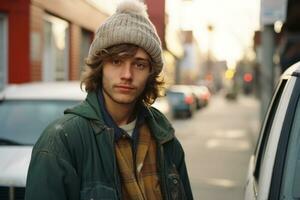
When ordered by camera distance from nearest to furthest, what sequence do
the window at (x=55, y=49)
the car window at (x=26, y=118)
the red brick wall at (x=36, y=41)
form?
1. the car window at (x=26, y=118)
2. the red brick wall at (x=36, y=41)
3. the window at (x=55, y=49)

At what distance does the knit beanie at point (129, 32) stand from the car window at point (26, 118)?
10.8 feet

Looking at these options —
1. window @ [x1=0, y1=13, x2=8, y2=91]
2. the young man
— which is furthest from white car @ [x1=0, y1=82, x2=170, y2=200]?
window @ [x1=0, y1=13, x2=8, y2=91]

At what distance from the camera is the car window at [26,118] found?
5621mm

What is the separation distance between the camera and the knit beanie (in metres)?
2.32

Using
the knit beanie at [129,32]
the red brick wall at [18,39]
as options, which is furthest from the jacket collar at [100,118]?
the red brick wall at [18,39]

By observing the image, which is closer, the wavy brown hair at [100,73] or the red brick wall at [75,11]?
the wavy brown hair at [100,73]

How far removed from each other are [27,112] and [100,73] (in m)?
3.72

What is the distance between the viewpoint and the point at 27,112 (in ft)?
19.7

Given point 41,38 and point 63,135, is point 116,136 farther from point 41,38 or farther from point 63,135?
point 41,38

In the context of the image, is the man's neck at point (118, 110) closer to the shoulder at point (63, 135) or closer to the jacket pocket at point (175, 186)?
the shoulder at point (63, 135)

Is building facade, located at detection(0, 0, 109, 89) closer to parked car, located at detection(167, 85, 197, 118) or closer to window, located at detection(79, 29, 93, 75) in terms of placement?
window, located at detection(79, 29, 93, 75)

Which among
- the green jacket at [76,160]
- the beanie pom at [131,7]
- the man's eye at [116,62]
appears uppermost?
the beanie pom at [131,7]

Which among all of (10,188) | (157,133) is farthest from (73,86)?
(157,133)

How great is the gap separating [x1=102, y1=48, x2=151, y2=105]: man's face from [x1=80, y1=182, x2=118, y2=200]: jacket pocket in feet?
1.26
